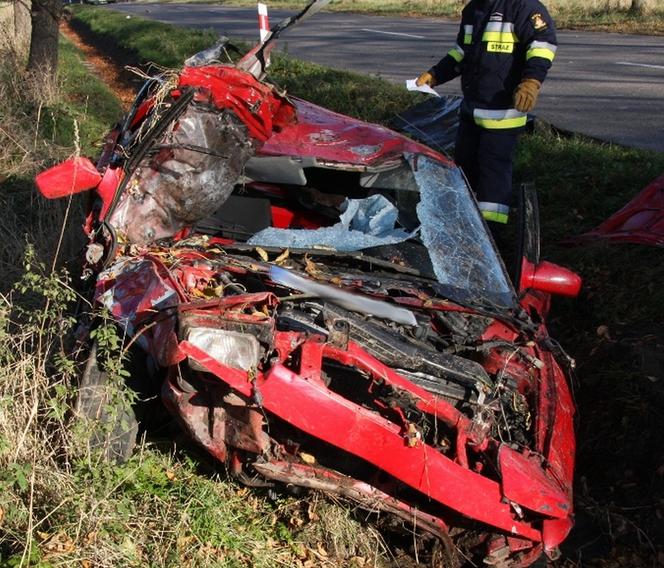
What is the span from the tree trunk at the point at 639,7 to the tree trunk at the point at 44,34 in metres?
12.1

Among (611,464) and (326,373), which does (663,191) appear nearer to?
(611,464)

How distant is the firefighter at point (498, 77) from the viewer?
17.3 feet

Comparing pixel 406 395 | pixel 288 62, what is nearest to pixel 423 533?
pixel 406 395

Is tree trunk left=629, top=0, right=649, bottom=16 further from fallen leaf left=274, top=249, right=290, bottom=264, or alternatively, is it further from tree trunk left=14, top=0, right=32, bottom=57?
fallen leaf left=274, top=249, right=290, bottom=264

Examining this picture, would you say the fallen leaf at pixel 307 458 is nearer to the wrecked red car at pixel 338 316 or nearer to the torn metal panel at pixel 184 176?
the wrecked red car at pixel 338 316

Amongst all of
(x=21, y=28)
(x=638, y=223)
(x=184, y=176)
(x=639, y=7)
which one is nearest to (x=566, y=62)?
(x=639, y=7)

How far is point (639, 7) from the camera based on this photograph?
1723 centimetres

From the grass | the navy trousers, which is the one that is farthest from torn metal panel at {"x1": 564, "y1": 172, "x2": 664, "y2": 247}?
the navy trousers

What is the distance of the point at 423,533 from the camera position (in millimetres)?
3178

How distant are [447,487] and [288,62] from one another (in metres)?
10.2

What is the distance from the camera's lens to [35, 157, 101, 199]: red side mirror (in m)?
3.76

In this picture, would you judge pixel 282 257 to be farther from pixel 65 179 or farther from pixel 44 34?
pixel 44 34

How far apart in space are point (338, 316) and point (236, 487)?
3.41 ft

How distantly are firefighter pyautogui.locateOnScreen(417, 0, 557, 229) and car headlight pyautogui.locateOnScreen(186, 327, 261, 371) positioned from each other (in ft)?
10.1
